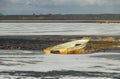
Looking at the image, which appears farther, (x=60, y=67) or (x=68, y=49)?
(x=68, y=49)

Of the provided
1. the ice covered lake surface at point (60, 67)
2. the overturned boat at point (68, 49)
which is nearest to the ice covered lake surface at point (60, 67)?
the ice covered lake surface at point (60, 67)

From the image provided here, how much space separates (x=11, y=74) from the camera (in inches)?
752

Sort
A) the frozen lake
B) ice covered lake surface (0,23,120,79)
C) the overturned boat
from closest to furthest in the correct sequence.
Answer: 1. ice covered lake surface (0,23,120,79)
2. the overturned boat
3. the frozen lake

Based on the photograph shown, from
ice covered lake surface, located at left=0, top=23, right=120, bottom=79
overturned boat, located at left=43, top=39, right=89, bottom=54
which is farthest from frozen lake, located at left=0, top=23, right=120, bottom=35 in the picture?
ice covered lake surface, located at left=0, top=23, right=120, bottom=79

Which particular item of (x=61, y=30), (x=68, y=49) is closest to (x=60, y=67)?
(x=68, y=49)

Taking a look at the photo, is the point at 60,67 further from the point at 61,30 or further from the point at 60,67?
the point at 61,30

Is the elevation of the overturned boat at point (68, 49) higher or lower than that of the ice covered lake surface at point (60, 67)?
lower

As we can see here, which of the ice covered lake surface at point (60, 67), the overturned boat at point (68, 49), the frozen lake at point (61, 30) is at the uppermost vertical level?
the ice covered lake surface at point (60, 67)

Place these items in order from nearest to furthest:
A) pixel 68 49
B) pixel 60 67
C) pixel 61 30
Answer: pixel 60 67 < pixel 68 49 < pixel 61 30

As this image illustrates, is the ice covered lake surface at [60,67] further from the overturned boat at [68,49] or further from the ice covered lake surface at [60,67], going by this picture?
the overturned boat at [68,49]

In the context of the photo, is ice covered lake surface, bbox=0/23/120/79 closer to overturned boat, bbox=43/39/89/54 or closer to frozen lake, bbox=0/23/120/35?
overturned boat, bbox=43/39/89/54

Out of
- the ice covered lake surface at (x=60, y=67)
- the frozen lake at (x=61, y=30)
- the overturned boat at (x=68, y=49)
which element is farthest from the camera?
the frozen lake at (x=61, y=30)

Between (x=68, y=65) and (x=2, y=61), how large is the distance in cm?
467

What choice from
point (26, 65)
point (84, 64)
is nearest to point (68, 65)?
point (84, 64)
